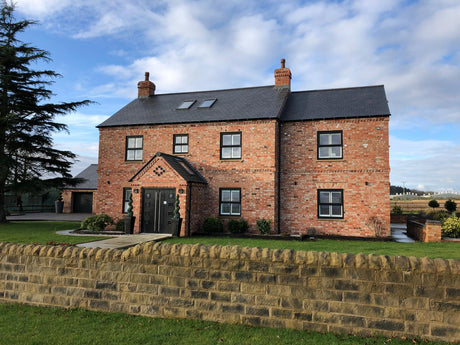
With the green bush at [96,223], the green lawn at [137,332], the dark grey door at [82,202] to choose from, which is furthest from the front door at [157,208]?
the dark grey door at [82,202]

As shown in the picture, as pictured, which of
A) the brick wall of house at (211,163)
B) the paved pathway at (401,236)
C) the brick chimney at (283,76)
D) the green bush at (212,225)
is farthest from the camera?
the brick chimney at (283,76)

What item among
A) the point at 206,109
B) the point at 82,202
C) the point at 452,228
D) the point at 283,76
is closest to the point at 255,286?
the point at 452,228

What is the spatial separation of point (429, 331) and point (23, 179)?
24164 mm

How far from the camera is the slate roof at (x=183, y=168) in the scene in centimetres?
1661

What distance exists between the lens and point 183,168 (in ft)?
57.5

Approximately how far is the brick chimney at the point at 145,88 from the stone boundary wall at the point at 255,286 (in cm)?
1895

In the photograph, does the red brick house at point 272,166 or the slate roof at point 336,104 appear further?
the slate roof at point 336,104

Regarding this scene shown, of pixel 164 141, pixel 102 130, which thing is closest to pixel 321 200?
pixel 164 141

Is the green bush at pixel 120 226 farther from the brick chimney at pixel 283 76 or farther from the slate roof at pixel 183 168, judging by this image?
the brick chimney at pixel 283 76

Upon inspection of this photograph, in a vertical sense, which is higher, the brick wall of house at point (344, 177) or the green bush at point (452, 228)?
the brick wall of house at point (344, 177)

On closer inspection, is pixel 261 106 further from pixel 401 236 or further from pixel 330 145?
pixel 401 236

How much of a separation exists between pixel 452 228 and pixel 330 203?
5769 millimetres

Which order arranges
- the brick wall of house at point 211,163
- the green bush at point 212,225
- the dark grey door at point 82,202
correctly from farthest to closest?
the dark grey door at point 82,202 → the brick wall of house at point 211,163 → the green bush at point 212,225

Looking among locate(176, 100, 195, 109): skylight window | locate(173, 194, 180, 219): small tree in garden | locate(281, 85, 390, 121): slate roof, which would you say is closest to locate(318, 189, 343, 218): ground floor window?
locate(281, 85, 390, 121): slate roof
